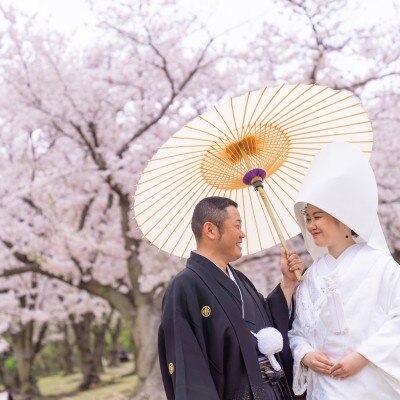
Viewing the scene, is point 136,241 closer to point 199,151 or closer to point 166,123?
point 166,123

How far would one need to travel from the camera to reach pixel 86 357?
1892cm

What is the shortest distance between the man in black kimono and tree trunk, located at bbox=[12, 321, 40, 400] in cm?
1442

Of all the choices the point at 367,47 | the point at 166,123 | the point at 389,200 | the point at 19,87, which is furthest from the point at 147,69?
the point at 389,200

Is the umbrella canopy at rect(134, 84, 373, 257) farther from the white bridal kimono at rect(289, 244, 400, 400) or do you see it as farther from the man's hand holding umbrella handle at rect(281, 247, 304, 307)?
the white bridal kimono at rect(289, 244, 400, 400)

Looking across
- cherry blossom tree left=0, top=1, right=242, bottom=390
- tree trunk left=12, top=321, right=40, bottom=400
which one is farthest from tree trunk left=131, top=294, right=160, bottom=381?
tree trunk left=12, top=321, right=40, bottom=400

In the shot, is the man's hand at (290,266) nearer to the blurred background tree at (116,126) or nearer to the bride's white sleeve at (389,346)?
the bride's white sleeve at (389,346)

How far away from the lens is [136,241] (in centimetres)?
1099

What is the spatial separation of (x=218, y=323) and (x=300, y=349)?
460 mm

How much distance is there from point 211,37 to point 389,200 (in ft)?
16.8

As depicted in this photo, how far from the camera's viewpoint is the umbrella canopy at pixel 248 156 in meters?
3.20

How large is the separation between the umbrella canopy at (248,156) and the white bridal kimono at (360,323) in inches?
29.8

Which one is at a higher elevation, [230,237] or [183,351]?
[230,237]

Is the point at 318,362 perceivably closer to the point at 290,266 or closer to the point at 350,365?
the point at 350,365

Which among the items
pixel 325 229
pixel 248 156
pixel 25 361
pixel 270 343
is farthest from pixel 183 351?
pixel 25 361
